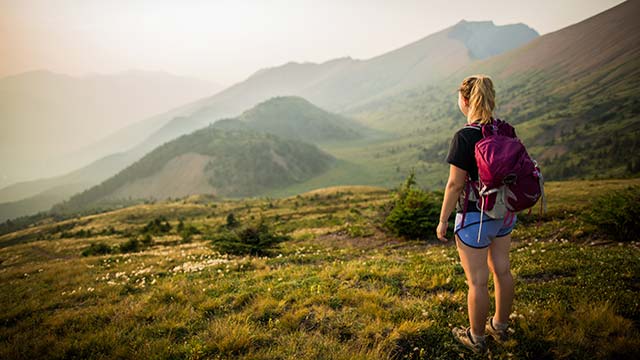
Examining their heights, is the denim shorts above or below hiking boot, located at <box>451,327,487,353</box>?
above

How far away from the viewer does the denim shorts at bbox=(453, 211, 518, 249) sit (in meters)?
4.40

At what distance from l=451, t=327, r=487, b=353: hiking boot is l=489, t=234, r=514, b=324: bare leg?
691 millimetres

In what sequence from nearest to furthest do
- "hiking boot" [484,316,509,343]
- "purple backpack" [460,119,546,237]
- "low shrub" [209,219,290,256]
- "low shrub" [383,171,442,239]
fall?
"purple backpack" [460,119,546,237], "hiking boot" [484,316,509,343], "low shrub" [209,219,290,256], "low shrub" [383,171,442,239]

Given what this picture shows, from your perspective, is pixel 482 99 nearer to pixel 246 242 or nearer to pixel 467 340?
pixel 467 340

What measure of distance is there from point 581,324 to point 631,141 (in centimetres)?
20511

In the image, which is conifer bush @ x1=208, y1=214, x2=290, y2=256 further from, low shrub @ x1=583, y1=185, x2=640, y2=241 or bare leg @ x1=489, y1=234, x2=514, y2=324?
low shrub @ x1=583, y1=185, x2=640, y2=241

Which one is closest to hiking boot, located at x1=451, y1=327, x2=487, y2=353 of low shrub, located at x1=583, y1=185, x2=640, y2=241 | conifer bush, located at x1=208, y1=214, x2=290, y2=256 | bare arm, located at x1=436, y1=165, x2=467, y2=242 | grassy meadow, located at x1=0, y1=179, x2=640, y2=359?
grassy meadow, located at x1=0, y1=179, x2=640, y2=359

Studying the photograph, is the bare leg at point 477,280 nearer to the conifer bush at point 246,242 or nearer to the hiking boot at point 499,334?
the hiking boot at point 499,334

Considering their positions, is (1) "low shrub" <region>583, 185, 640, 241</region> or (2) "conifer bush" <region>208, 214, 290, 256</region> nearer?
(1) "low shrub" <region>583, 185, 640, 241</region>

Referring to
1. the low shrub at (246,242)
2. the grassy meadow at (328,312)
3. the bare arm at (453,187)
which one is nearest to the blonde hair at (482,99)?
the bare arm at (453,187)

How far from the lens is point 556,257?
8.83 m

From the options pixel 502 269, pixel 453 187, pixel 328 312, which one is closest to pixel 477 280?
pixel 502 269

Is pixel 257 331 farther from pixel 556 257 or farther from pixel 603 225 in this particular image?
pixel 603 225

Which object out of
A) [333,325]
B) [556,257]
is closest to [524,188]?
[333,325]
